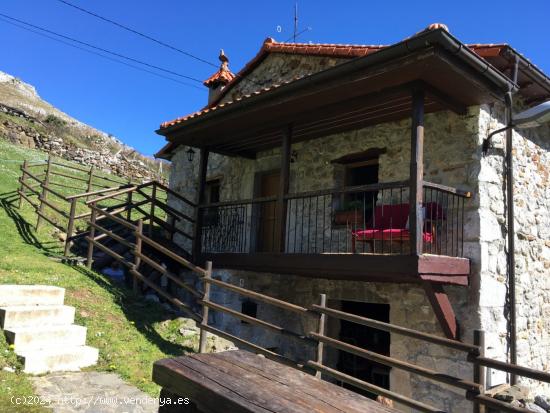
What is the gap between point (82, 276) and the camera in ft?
23.9

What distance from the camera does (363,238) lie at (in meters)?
5.61

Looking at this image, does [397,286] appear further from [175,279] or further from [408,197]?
[175,279]

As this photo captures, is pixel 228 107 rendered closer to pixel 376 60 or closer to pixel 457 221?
pixel 376 60

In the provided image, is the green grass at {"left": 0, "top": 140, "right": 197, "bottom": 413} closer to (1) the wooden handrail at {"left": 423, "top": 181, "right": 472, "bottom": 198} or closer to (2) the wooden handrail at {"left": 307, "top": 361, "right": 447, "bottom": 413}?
(2) the wooden handrail at {"left": 307, "top": 361, "right": 447, "bottom": 413}

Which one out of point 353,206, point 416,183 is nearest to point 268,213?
point 353,206

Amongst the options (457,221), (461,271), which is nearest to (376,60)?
(457,221)

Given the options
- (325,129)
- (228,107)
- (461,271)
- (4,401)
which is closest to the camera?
(4,401)

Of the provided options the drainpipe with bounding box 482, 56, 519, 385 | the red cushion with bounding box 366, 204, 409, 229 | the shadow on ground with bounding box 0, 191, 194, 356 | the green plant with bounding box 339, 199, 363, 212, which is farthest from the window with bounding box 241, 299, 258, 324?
the drainpipe with bounding box 482, 56, 519, 385

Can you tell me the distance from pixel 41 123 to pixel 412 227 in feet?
77.9

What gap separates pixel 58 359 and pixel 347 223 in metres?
4.12

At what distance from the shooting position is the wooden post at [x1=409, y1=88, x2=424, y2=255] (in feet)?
16.1

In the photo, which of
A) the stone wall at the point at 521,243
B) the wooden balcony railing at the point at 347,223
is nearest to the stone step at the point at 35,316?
the wooden balcony railing at the point at 347,223

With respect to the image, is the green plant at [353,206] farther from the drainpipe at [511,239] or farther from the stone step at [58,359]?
the stone step at [58,359]

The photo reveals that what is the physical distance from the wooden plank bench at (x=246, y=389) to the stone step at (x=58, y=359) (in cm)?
295
